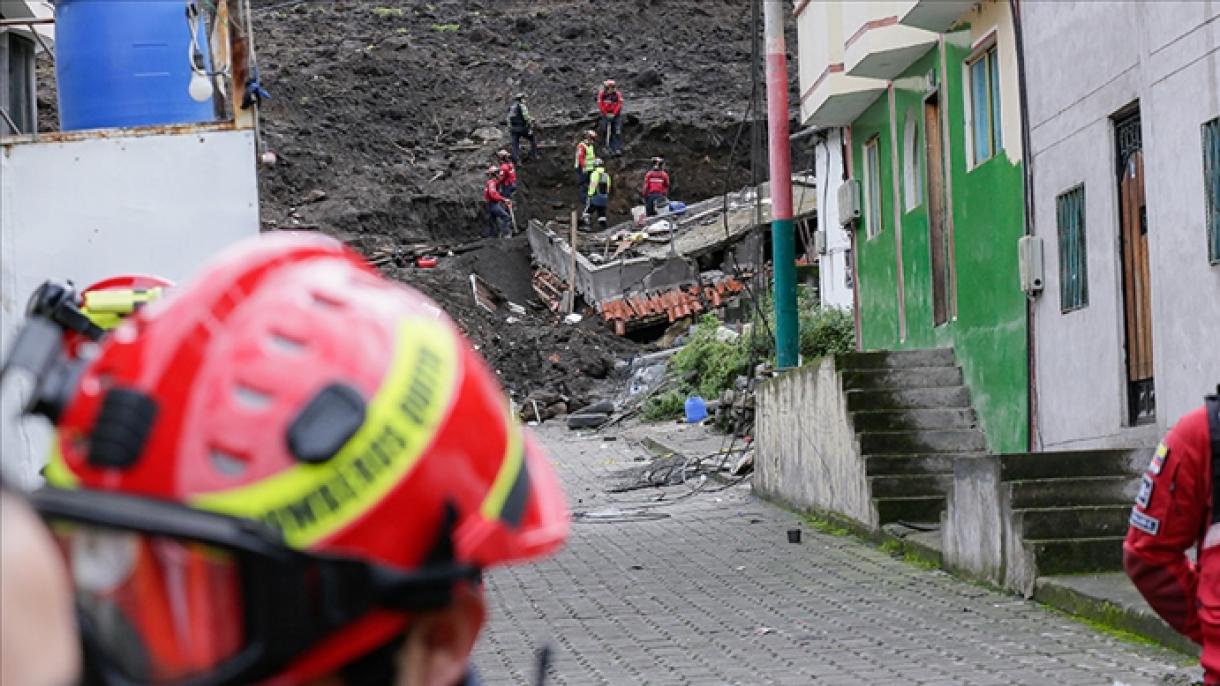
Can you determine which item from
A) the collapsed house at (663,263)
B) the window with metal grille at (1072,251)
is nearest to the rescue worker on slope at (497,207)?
the collapsed house at (663,263)

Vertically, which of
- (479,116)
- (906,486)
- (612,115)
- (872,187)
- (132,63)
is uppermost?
(479,116)

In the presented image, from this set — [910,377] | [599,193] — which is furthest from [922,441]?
[599,193]

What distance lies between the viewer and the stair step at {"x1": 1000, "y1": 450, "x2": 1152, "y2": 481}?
12.7 metres

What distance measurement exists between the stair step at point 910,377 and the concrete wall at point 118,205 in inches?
367

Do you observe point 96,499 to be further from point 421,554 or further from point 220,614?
point 421,554

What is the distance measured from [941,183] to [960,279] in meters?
1.31

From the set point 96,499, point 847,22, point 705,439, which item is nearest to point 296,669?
point 96,499

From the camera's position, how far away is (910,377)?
18.5 metres

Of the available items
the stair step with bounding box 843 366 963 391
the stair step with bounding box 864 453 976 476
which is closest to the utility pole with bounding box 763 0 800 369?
the stair step with bounding box 843 366 963 391

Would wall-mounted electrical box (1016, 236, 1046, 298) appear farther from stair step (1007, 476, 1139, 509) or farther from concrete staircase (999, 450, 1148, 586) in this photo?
stair step (1007, 476, 1139, 509)

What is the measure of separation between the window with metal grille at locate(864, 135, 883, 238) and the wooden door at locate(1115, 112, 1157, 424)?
822 centimetres

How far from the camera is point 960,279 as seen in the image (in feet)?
59.4

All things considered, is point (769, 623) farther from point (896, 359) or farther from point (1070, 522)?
→ point (896, 359)

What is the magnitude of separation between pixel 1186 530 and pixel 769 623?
7.13m
